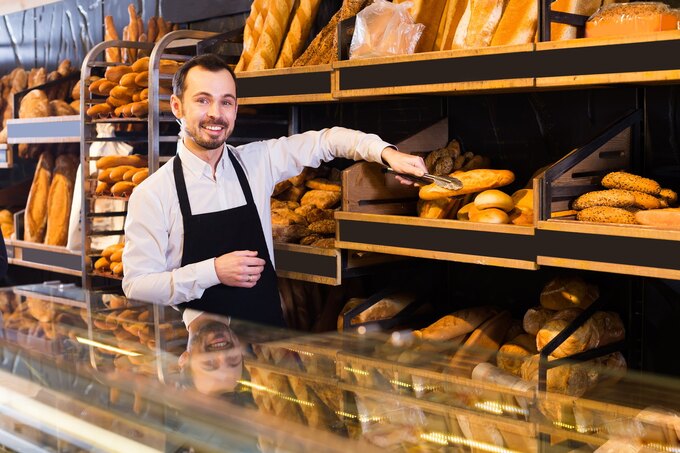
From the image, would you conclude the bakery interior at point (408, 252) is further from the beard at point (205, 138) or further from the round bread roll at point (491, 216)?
the beard at point (205, 138)

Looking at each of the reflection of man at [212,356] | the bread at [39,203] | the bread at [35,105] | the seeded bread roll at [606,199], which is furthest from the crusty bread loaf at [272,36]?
the bread at [39,203]

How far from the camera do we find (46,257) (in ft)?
13.2

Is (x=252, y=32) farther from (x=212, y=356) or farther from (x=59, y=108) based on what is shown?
(x=212, y=356)

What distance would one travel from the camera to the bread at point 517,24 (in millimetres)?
2123

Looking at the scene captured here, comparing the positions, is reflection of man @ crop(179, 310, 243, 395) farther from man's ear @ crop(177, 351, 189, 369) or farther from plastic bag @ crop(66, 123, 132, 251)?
plastic bag @ crop(66, 123, 132, 251)

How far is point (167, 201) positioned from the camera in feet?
7.82

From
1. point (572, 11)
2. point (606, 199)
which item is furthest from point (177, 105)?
point (606, 199)

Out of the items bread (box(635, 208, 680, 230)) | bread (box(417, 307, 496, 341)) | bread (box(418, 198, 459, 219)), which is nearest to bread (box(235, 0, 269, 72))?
bread (box(418, 198, 459, 219))

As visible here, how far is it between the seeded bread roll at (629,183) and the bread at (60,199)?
117 inches

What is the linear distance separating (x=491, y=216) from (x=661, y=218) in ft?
1.39

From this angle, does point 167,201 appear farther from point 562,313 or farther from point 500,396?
point 500,396

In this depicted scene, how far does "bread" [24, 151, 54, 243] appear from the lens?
435 centimetres

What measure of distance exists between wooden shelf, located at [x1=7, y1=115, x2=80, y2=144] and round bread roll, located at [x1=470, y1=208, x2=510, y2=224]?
2.24 meters

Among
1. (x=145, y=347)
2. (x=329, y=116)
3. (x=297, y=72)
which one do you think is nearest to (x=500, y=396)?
(x=145, y=347)
